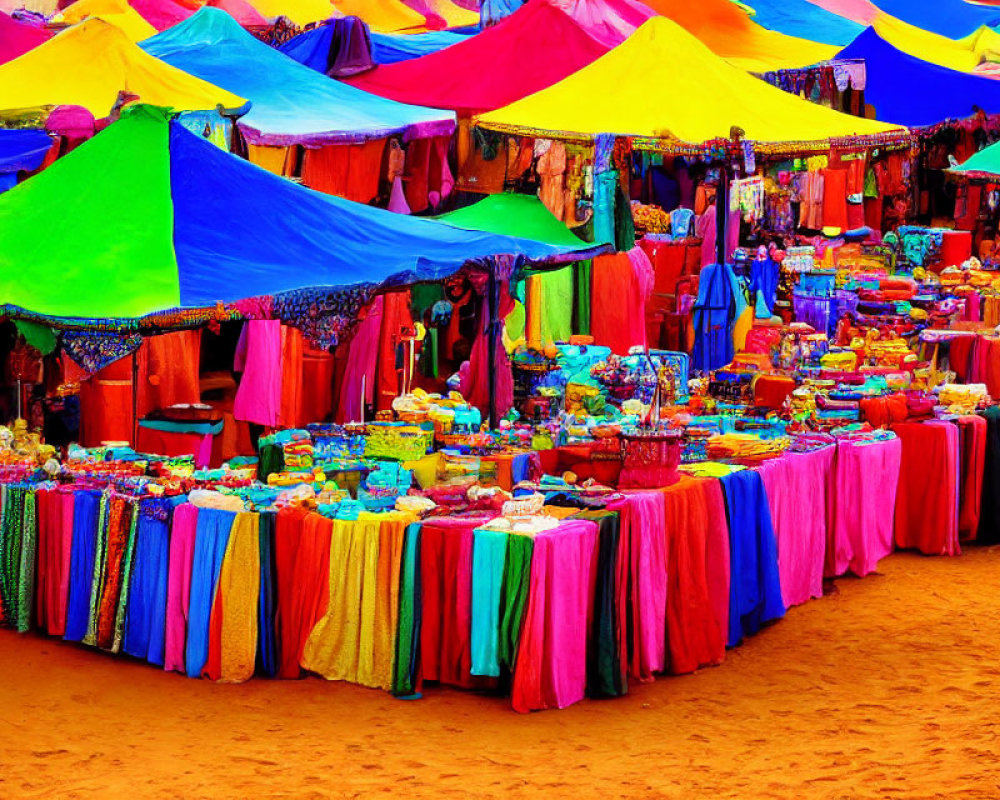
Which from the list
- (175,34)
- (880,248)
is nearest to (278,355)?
(175,34)

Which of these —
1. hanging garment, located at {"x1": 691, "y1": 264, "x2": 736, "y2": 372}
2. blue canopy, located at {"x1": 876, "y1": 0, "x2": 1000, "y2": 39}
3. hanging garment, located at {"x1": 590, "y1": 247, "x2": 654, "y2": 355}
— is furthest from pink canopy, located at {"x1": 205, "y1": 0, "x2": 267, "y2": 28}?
blue canopy, located at {"x1": 876, "y1": 0, "x2": 1000, "y2": 39}

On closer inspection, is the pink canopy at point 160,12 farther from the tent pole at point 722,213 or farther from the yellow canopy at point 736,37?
the tent pole at point 722,213

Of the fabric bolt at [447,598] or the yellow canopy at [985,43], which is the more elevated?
the yellow canopy at [985,43]

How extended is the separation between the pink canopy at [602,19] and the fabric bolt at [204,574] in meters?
9.85

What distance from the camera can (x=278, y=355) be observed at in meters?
11.2

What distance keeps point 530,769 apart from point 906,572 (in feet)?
14.0

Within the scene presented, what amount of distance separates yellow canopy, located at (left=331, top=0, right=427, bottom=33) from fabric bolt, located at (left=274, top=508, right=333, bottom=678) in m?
15.2

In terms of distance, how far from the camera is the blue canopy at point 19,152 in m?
10.8

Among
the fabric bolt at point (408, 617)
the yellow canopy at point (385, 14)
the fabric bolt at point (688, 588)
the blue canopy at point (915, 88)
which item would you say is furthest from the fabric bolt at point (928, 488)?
the yellow canopy at point (385, 14)

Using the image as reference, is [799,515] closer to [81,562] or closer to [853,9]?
[81,562]

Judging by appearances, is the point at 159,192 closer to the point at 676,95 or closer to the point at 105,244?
the point at 105,244

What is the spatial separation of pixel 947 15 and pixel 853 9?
4.95 feet

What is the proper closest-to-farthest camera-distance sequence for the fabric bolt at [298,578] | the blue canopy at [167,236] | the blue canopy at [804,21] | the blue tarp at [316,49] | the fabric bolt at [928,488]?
the fabric bolt at [298,578] → the blue canopy at [167,236] → the fabric bolt at [928,488] → the blue tarp at [316,49] → the blue canopy at [804,21]

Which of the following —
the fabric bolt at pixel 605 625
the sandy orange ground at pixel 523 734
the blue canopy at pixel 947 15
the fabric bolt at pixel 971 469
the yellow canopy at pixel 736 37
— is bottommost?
the sandy orange ground at pixel 523 734
